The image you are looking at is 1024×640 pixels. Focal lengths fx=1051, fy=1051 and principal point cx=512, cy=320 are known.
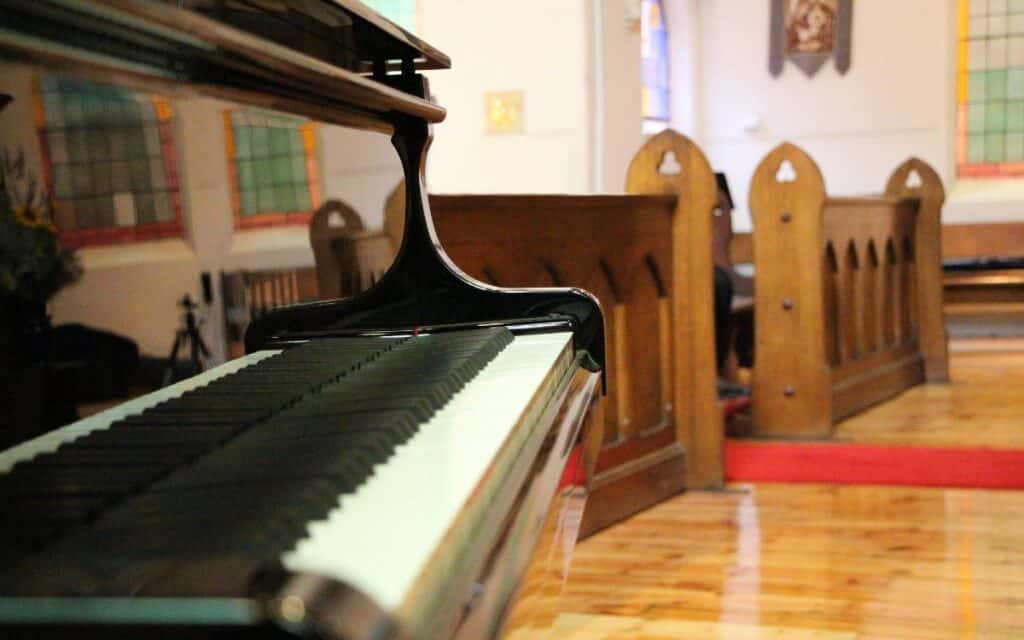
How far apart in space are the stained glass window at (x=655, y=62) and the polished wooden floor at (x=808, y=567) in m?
4.82

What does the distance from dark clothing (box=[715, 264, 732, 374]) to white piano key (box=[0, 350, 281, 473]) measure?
3799mm

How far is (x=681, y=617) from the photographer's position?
249 cm

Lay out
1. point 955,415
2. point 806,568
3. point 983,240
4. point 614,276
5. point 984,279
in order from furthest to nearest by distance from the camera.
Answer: point 983,240, point 984,279, point 955,415, point 614,276, point 806,568

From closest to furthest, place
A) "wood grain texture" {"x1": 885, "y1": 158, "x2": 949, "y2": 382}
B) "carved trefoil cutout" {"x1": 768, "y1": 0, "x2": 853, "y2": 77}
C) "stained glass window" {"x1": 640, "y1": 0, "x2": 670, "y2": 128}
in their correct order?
"wood grain texture" {"x1": 885, "y1": 158, "x2": 949, "y2": 382} → "carved trefoil cutout" {"x1": 768, "y1": 0, "x2": 853, "y2": 77} → "stained glass window" {"x1": 640, "y1": 0, "x2": 670, "y2": 128}

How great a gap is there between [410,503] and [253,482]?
0.13 metres

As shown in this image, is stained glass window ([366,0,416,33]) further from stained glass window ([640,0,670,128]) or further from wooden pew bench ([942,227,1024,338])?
wooden pew bench ([942,227,1024,338])

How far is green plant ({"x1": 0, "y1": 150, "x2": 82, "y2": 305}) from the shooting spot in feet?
2.73

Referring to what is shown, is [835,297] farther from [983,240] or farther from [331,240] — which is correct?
[983,240]

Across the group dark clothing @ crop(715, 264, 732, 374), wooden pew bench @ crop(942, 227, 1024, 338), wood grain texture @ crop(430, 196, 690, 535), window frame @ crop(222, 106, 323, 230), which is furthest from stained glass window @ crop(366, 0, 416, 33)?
window frame @ crop(222, 106, 323, 230)

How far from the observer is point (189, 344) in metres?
1.14

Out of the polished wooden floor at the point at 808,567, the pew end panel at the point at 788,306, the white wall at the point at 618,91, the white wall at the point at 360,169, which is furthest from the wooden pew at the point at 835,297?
the white wall at the point at 360,169

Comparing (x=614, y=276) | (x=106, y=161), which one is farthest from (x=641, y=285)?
(x=106, y=161)

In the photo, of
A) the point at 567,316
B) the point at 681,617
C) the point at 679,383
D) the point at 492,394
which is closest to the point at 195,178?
the point at 492,394

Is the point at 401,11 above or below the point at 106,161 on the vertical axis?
above
